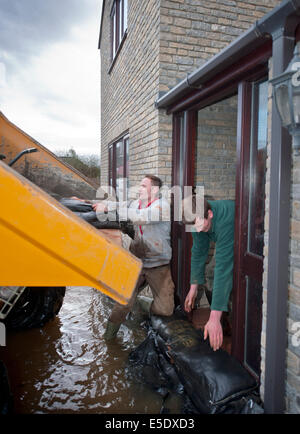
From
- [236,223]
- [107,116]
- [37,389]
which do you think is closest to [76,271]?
[236,223]

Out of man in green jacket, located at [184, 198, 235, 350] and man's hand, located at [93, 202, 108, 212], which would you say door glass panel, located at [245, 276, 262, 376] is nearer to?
man in green jacket, located at [184, 198, 235, 350]

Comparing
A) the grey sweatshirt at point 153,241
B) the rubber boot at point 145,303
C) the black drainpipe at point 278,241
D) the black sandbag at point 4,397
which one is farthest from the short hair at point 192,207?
the rubber boot at point 145,303

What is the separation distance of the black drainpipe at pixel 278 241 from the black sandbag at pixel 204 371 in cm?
27

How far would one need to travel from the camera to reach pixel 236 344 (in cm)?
287

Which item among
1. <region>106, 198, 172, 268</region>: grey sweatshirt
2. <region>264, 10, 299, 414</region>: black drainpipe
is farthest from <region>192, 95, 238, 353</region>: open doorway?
<region>264, 10, 299, 414</region>: black drainpipe

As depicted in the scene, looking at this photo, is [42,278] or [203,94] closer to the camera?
[42,278]

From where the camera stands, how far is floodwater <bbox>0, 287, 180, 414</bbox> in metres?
2.64

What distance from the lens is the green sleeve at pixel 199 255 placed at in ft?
10.8

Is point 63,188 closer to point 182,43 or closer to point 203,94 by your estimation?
point 203,94

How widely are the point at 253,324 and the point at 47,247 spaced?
2119 mm

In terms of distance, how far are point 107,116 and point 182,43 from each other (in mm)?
5059

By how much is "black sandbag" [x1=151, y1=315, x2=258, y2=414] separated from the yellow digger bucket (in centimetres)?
143

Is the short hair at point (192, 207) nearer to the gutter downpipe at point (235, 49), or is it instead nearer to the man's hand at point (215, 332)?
the man's hand at point (215, 332)

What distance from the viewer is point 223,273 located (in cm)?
282
